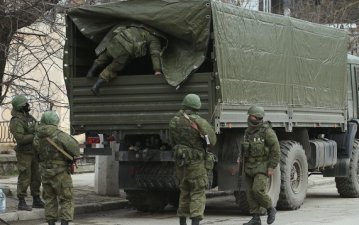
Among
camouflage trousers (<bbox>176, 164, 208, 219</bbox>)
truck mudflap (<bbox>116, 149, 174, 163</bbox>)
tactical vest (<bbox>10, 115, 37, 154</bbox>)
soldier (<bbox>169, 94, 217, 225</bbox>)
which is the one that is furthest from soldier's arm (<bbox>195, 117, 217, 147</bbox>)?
tactical vest (<bbox>10, 115, 37, 154</bbox>)

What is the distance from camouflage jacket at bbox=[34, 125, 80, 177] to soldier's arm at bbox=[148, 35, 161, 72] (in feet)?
6.67

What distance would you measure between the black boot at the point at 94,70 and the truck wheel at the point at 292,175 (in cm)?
338

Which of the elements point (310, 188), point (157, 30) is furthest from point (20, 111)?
point (310, 188)

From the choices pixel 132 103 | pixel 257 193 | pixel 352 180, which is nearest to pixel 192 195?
pixel 257 193

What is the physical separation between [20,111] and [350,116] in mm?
6904

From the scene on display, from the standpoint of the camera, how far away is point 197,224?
873 centimetres

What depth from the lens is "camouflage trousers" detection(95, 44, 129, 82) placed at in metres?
10.1

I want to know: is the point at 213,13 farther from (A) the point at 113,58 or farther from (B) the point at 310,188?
(B) the point at 310,188

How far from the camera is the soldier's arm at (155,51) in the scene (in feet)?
32.9

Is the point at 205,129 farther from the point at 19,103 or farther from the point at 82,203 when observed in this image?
the point at 82,203

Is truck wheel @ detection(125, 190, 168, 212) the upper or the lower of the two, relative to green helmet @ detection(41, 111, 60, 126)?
lower

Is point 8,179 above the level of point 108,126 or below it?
below

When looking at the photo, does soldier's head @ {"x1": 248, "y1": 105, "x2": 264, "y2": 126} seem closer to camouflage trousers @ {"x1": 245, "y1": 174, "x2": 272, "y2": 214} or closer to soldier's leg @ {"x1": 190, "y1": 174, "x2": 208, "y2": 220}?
camouflage trousers @ {"x1": 245, "y1": 174, "x2": 272, "y2": 214}

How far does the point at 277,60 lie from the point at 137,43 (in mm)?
2537
